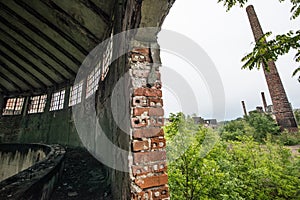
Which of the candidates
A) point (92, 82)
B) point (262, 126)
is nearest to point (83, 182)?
point (92, 82)

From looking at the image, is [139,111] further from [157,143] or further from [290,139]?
[290,139]

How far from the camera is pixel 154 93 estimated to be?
5.54 feet

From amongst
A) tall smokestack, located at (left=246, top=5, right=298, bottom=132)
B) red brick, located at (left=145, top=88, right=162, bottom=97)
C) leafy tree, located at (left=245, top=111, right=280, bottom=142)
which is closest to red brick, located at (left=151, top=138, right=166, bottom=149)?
red brick, located at (left=145, top=88, right=162, bottom=97)

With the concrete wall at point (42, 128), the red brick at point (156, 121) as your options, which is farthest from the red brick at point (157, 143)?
the concrete wall at point (42, 128)

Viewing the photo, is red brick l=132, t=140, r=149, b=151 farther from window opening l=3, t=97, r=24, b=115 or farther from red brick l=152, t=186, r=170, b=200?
window opening l=3, t=97, r=24, b=115

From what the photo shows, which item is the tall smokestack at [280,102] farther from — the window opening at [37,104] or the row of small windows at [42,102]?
the window opening at [37,104]

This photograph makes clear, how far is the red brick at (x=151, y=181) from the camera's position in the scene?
1.35 m

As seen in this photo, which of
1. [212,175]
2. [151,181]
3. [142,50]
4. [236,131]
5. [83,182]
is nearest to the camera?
[151,181]

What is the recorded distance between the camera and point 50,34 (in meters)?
5.12

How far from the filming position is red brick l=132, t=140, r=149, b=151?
142cm

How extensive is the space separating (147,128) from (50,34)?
5.60 meters

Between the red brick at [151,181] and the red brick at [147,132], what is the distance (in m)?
0.39

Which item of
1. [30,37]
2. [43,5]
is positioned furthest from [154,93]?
[30,37]

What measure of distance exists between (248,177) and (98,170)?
3.86 m
